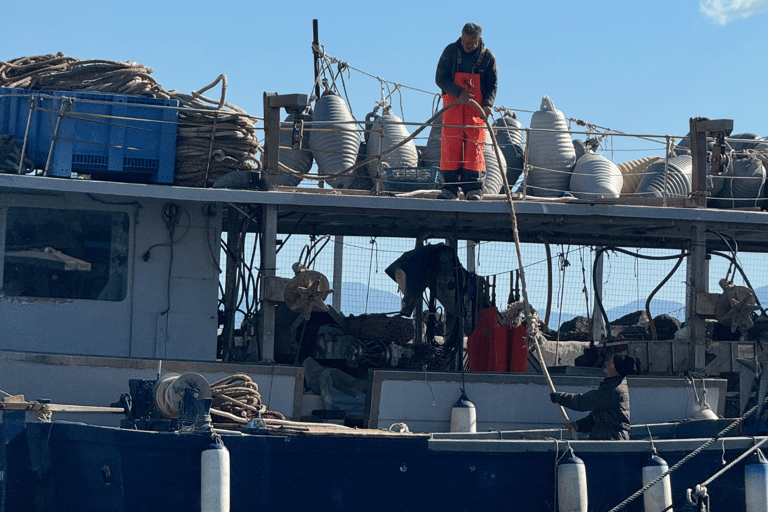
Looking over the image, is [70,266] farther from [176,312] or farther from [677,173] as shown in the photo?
[677,173]

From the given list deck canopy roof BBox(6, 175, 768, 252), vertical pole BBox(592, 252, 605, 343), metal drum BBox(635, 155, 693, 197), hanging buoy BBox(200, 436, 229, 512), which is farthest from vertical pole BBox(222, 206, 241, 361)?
vertical pole BBox(592, 252, 605, 343)

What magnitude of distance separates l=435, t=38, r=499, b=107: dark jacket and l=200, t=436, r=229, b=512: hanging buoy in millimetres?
4744

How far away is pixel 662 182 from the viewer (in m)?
11.1

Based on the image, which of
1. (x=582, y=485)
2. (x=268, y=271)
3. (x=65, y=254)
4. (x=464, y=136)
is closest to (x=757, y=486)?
(x=582, y=485)

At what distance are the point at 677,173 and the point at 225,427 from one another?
6.49 meters

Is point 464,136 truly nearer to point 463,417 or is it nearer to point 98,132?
point 463,417

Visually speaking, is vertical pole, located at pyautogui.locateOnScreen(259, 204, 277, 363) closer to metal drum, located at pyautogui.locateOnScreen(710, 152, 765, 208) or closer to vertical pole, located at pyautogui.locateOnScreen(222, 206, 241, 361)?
vertical pole, located at pyautogui.locateOnScreen(222, 206, 241, 361)

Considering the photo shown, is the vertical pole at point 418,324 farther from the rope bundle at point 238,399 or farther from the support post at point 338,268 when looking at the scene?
the rope bundle at point 238,399

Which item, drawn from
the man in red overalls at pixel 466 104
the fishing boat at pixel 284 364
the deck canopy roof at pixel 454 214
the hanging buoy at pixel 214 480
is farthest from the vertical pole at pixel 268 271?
the hanging buoy at pixel 214 480

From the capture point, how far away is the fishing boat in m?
6.63

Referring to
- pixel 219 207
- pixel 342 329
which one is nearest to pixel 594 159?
pixel 342 329

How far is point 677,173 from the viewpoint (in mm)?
11219

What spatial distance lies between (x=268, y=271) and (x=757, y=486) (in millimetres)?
4593

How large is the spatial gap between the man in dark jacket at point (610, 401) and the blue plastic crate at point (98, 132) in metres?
4.49
